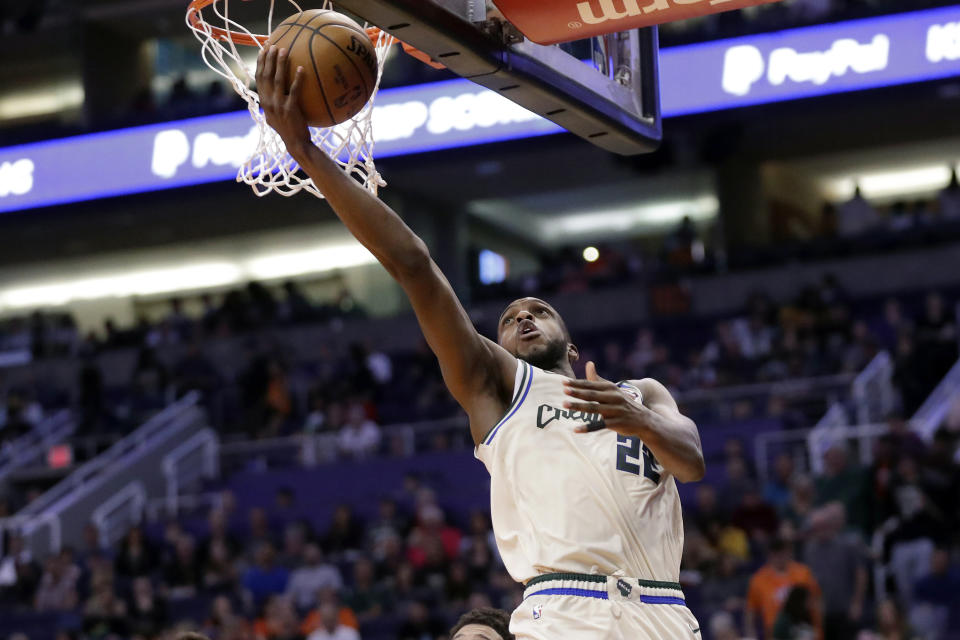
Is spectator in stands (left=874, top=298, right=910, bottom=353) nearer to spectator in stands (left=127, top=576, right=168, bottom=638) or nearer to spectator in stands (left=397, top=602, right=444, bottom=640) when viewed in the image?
spectator in stands (left=397, top=602, right=444, bottom=640)

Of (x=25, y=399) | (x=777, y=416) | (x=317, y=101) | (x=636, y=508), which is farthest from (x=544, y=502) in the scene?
(x=25, y=399)

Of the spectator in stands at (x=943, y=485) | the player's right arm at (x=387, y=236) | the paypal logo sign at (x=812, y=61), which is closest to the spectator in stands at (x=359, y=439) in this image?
the paypal logo sign at (x=812, y=61)

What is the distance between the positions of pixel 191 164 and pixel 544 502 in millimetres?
10340

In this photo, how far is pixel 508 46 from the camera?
165 inches

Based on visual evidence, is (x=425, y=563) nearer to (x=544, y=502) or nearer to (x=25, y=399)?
(x=544, y=502)

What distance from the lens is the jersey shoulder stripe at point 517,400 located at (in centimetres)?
360

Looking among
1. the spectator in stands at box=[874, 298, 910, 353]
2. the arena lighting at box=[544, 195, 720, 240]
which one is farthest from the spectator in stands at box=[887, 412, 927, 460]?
the arena lighting at box=[544, 195, 720, 240]

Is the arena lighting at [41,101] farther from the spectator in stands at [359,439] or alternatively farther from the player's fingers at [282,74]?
→ the player's fingers at [282,74]

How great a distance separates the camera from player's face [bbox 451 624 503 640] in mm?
3941

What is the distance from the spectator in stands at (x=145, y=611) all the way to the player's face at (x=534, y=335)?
833 cm

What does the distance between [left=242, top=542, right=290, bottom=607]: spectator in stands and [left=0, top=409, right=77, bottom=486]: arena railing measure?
6623 mm

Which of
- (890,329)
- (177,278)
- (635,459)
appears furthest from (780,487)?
(177,278)

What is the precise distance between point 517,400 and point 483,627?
79cm

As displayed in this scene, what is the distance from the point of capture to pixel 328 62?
3461 mm
